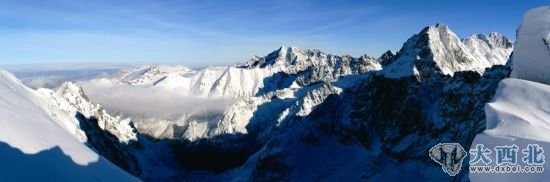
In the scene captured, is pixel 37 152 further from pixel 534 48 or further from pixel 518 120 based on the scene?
pixel 534 48

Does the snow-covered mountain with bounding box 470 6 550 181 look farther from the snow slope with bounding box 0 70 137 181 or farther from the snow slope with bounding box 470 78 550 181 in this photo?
the snow slope with bounding box 0 70 137 181

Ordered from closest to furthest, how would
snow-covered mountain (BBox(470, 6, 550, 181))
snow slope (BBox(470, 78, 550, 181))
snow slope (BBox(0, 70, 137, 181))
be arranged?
snow slope (BBox(470, 78, 550, 181)) → snow-covered mountain (BBox(470, 6, 550, 181)) → snow slope (BBox(0, 70, 137, 181))

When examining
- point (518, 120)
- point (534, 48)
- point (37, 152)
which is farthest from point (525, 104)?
point (37, 152)

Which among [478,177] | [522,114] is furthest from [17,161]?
[522,114]

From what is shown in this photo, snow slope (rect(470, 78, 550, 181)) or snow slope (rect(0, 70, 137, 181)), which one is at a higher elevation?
snow slope (rect(470, 78, 550, 181))

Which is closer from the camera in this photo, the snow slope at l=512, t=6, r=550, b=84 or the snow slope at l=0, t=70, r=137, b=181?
the snow slope at l=0, t=70, r=137, b=181

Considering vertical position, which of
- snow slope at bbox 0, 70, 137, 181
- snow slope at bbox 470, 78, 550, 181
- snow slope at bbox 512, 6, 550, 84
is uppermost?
snow slope at bbox 512, 6, 550, 84

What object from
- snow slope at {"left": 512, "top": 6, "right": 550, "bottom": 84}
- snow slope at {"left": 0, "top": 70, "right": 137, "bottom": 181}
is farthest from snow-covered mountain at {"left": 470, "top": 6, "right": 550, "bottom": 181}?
snow slope at {"left": 0, "top": 70, "right": 137, "bottom": 181}

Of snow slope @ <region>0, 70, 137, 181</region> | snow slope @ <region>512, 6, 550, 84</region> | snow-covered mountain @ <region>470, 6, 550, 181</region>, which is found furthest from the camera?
snow slope @ <region>512, 6, 550, 84</region>
